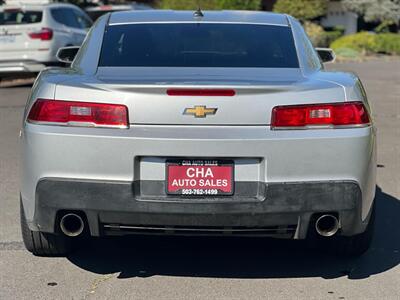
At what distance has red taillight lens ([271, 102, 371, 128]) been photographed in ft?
14.0

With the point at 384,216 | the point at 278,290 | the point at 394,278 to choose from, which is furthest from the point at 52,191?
the point at 384,216

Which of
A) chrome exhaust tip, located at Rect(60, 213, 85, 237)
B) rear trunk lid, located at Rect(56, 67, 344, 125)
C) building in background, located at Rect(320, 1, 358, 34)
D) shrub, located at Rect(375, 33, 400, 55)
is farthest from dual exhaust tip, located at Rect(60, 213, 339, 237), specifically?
building in background, located at Rect(320, 1, 358, 34)

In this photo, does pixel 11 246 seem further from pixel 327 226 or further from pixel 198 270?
pixel 327 226

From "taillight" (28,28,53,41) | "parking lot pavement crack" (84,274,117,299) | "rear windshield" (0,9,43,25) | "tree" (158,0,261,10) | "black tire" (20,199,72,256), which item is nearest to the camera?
"parking lot pavement crack" (84,274,117,299)

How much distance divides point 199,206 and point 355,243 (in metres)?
1.31

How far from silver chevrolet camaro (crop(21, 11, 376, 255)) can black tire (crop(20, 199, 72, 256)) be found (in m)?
0.46

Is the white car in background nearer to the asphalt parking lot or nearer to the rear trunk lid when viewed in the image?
the asphalt parking lot

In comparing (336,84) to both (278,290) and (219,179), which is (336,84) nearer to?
(219,179)

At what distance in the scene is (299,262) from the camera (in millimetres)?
5160

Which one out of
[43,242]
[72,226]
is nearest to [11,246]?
[43,242]

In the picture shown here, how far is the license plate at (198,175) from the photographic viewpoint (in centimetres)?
425

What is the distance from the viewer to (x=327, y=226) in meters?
4.50

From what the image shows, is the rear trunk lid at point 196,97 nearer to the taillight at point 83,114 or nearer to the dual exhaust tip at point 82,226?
the taillight at point 83,114

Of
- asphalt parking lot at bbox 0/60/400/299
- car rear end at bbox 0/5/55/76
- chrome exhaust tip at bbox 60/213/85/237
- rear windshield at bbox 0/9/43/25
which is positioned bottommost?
car rear end at bbox 0/5/55/76
